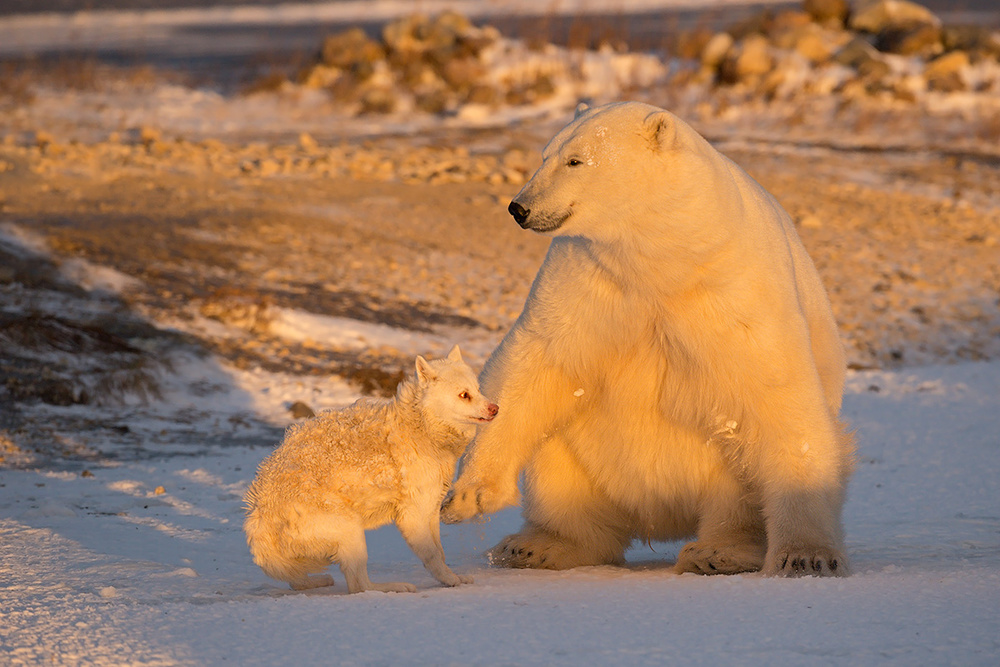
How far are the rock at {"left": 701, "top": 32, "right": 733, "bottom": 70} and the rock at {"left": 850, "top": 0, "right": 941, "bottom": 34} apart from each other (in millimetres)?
2765

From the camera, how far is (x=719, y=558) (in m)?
3.88

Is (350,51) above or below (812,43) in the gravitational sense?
below

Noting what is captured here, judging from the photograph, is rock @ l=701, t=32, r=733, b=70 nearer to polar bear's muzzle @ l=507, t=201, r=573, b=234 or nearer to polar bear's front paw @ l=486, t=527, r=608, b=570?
polar bear's front paw @ l=486, t=527, r=608, b=570

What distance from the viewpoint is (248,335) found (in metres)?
7.71

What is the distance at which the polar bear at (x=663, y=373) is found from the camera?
360 centimetres

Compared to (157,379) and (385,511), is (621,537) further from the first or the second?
(157,379)

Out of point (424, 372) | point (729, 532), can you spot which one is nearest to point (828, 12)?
point (729, 532)

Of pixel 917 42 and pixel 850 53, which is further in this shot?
pixel 917 42

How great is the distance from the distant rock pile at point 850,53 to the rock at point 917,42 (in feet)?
0.05

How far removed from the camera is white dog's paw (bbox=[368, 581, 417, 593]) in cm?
353

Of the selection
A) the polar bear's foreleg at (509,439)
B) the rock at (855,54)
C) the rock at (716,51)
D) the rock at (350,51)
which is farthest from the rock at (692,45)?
the polar bear's foreleg at (509,439)

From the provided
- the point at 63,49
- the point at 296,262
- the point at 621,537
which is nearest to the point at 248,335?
the point at 296,262

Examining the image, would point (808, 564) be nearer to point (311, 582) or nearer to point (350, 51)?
point (311, 582)

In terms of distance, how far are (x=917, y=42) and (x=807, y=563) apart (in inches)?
657
